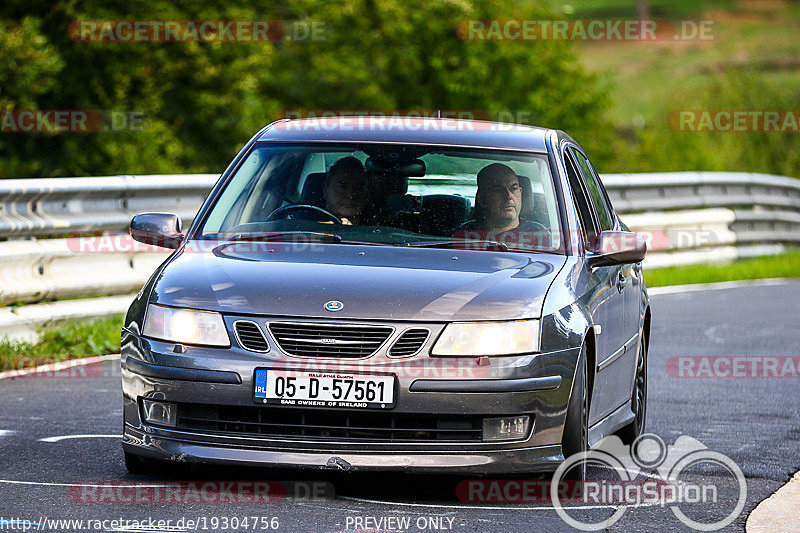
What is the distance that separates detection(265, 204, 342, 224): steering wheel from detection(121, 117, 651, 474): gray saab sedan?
0.01 m

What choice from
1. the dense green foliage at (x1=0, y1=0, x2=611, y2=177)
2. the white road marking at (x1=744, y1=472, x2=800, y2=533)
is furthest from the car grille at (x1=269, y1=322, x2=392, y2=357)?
the dense green foliage at (x1=0, y1=0, x2=611, y2=177)

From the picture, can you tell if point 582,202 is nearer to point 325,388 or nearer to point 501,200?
point 501,200

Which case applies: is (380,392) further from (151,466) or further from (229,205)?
(229,205)

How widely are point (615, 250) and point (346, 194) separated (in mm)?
1255

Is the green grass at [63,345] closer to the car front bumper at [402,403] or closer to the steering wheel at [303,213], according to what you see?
the steering wheel at [303,213]

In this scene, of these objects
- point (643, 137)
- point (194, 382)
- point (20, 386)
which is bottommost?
point (643, 137)

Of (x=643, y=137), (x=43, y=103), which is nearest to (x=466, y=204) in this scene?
(x=43, y=103)

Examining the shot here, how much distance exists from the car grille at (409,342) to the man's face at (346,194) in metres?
1.25

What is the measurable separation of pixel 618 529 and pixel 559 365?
2.30 ft

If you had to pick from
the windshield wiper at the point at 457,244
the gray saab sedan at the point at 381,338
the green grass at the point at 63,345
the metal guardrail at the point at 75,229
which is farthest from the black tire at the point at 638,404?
the metal guardrail at the point at 75,229

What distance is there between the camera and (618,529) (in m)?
5.93

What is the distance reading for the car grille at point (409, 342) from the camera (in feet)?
19.8

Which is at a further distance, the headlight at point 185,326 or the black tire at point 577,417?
the black tire at point 577,417

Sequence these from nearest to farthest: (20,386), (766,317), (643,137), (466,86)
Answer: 1. (20,386)
2. (766,317)
3. (466,86)
4. (643,137)
